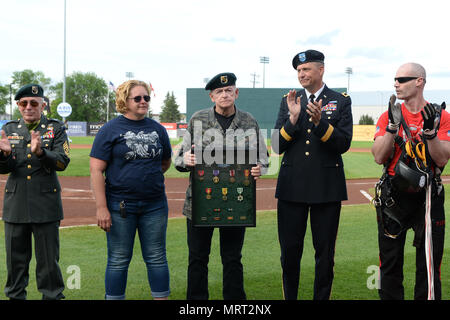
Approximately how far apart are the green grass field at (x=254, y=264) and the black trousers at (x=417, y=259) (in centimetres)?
91

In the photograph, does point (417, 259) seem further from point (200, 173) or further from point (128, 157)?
point (128, 157)

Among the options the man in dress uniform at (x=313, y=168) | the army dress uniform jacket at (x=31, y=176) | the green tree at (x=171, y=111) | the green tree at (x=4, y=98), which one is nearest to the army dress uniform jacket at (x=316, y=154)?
the man in dress uniform at (x=313, y=168)

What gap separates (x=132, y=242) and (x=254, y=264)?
2.52m

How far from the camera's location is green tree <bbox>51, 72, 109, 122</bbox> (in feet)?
330

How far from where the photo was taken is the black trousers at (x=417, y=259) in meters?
3.77

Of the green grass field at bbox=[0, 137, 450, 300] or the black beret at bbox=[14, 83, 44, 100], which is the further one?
the green grass field at bbox=[0, 137, 450, 300]

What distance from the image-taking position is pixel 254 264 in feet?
20.0

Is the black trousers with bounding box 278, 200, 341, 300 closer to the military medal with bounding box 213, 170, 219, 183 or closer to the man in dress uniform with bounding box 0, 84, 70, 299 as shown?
the military medal with bounding box 213, 170, 219, 183

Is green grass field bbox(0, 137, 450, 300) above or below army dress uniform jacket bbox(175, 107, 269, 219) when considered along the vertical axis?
below

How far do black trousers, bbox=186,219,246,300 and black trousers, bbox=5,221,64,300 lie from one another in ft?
4.50

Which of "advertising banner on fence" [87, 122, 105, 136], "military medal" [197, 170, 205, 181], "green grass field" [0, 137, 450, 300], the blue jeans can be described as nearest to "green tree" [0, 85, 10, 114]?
"advertising banner on fence" [87, 122, 105, 136]

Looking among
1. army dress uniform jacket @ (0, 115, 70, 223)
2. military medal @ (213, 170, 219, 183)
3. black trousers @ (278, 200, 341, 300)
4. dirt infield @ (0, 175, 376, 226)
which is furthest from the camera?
dirt infield @ (0, 175, 376, 226)

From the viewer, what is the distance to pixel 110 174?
12.8ft

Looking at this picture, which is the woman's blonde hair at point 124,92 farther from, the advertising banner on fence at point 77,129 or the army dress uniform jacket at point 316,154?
the advertising banner on fence at point 77,129
